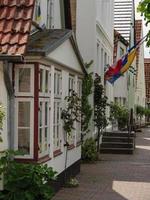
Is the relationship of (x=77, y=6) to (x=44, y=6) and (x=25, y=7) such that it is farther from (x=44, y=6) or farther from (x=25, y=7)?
(x=25, y=7)

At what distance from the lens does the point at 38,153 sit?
38.4 ft

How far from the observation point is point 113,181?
16.6 metres

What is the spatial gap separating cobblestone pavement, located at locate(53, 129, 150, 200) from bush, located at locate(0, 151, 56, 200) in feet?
9.58

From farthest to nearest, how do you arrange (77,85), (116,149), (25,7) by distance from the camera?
1. (116,149)
2. (77,85)
3. (25,7)

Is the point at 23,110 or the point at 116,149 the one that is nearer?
the point at 23,110

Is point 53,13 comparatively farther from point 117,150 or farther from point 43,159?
point 117,150

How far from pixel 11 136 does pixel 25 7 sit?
2.39 m

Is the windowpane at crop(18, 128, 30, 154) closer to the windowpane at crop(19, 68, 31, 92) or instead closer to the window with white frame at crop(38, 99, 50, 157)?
the window with white frame at crop(38, 99, 50, 157)

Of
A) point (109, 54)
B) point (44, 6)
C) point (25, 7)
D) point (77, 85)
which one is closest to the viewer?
point (25, 7)

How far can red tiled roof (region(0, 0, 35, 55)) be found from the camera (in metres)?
10.4

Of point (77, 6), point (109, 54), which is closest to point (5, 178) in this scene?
point (77, 6)

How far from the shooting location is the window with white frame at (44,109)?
1205cm

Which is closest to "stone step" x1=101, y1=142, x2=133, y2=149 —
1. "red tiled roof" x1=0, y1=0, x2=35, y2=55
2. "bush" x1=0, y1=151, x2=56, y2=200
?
"red tiled roof" x1=0, y1=0, x2=35, y2=55

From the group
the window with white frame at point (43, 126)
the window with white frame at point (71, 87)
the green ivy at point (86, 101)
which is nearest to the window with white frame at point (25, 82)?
the window with white frame at point (43, 126)
